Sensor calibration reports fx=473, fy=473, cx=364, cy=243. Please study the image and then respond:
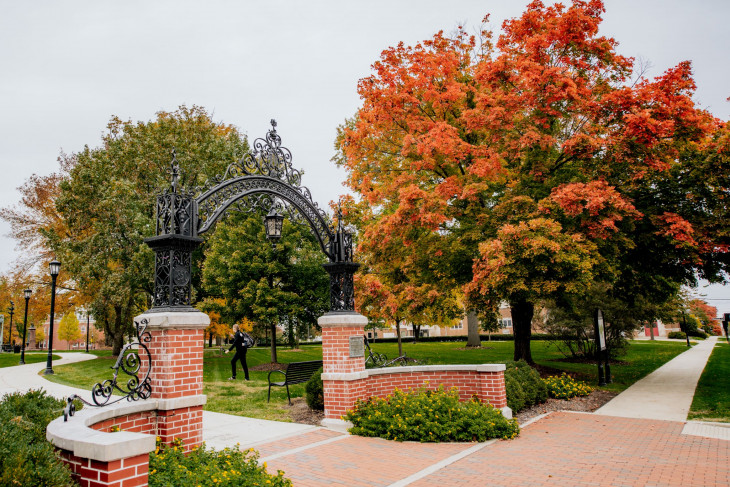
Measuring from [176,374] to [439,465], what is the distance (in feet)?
11.5

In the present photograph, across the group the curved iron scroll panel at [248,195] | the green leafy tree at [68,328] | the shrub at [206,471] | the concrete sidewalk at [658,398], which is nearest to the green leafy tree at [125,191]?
the curved iron scroll panel at [248,195]

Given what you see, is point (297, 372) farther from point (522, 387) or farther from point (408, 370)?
point (522, 387)

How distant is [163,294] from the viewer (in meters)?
5.90

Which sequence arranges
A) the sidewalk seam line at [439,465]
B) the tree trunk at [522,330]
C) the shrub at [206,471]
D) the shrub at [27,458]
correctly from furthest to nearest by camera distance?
1. the tree trunk at [522,330]
2. the sidewalk seam line at [439,465]
3. the shrub at [206,471]
4. the shrub at [27,458]

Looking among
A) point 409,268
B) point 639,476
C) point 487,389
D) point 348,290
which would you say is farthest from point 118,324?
point 639,476

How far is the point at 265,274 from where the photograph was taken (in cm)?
1762

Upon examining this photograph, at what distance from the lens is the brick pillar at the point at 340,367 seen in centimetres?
839

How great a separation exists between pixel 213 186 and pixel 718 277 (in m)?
14.9

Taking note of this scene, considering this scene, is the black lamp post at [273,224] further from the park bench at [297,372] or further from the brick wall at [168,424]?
the brick wall at [168,424]

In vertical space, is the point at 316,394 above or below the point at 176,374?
below

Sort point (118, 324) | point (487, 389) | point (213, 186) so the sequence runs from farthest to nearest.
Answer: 1. point (118, 324)
2. point (487, 389)
3. point (213, 186)

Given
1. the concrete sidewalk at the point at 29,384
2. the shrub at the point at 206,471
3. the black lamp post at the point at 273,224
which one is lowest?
the concrete sidewalk at the point at 29,384

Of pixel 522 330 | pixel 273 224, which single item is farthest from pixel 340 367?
pixel 522 330

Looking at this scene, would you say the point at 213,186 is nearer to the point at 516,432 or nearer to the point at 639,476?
the point at 516,432
